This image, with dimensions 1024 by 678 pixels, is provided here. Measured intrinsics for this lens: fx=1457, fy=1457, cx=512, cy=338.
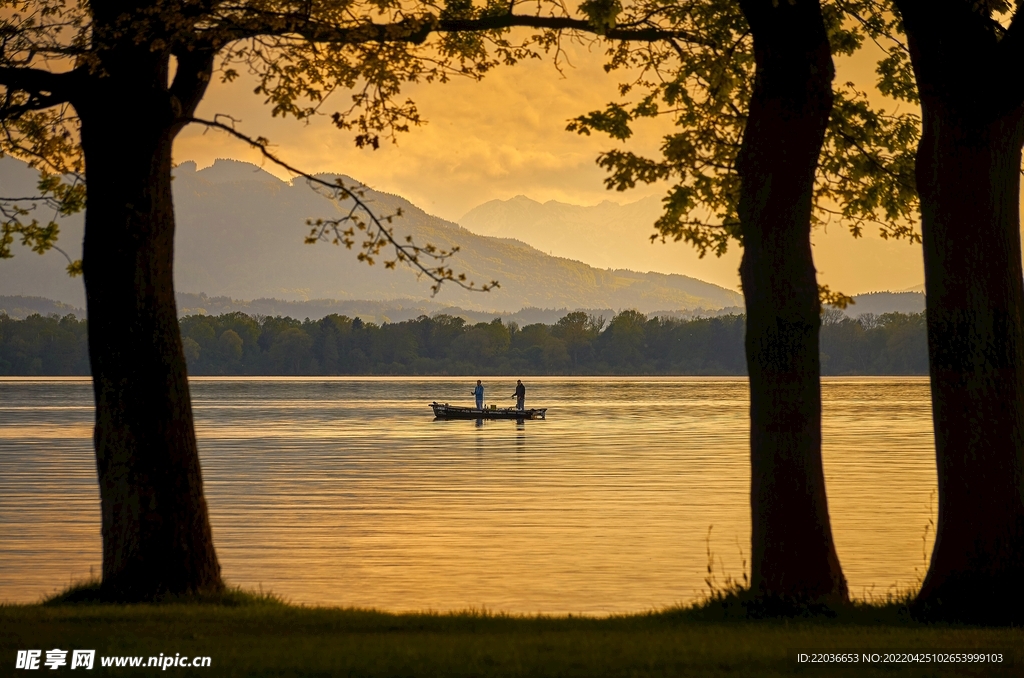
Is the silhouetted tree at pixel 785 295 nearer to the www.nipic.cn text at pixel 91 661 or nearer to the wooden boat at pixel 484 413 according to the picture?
the www.nipic.cn text at pixel 91 661

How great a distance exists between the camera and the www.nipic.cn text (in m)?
9.99

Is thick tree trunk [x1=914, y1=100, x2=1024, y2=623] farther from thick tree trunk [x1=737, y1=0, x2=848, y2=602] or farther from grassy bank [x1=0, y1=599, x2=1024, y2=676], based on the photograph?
thick tree trunk [x1=737, y1=0, x2=848, y2=602]

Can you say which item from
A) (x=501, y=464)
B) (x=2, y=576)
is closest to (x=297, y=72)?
(x=2, y=576)

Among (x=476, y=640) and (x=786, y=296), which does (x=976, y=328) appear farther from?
(x=476, y=640)

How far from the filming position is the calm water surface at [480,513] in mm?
21500

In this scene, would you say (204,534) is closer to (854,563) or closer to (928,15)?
(928,15)

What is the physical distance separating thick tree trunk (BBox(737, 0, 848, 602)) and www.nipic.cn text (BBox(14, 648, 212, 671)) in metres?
5.96

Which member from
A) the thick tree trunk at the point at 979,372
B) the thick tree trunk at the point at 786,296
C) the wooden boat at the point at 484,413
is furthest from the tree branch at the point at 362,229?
the wooden boat at the point at 484,413

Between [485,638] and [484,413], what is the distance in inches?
2651

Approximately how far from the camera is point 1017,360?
13.2 meters

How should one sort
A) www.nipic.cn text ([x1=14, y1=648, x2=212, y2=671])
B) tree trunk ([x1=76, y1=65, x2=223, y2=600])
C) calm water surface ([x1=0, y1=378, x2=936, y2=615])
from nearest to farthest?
www.nipic.cn text ([x1=14, y1=648, x2=212, y2=671]) < tree trunk ([x1=76, y1=65, x2=223, y2=600]) < calm water surface ([x1=0, y1=378, x2=936, y2=615])

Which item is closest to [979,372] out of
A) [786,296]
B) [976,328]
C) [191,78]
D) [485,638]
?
[976,328]

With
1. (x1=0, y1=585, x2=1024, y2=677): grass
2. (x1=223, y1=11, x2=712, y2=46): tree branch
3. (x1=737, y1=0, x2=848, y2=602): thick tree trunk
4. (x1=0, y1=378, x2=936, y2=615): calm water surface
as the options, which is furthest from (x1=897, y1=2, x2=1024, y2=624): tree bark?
(x1=0, y1=378, x2=936, y2=615): calm water surface

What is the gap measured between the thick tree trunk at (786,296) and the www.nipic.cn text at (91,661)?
235 inches
